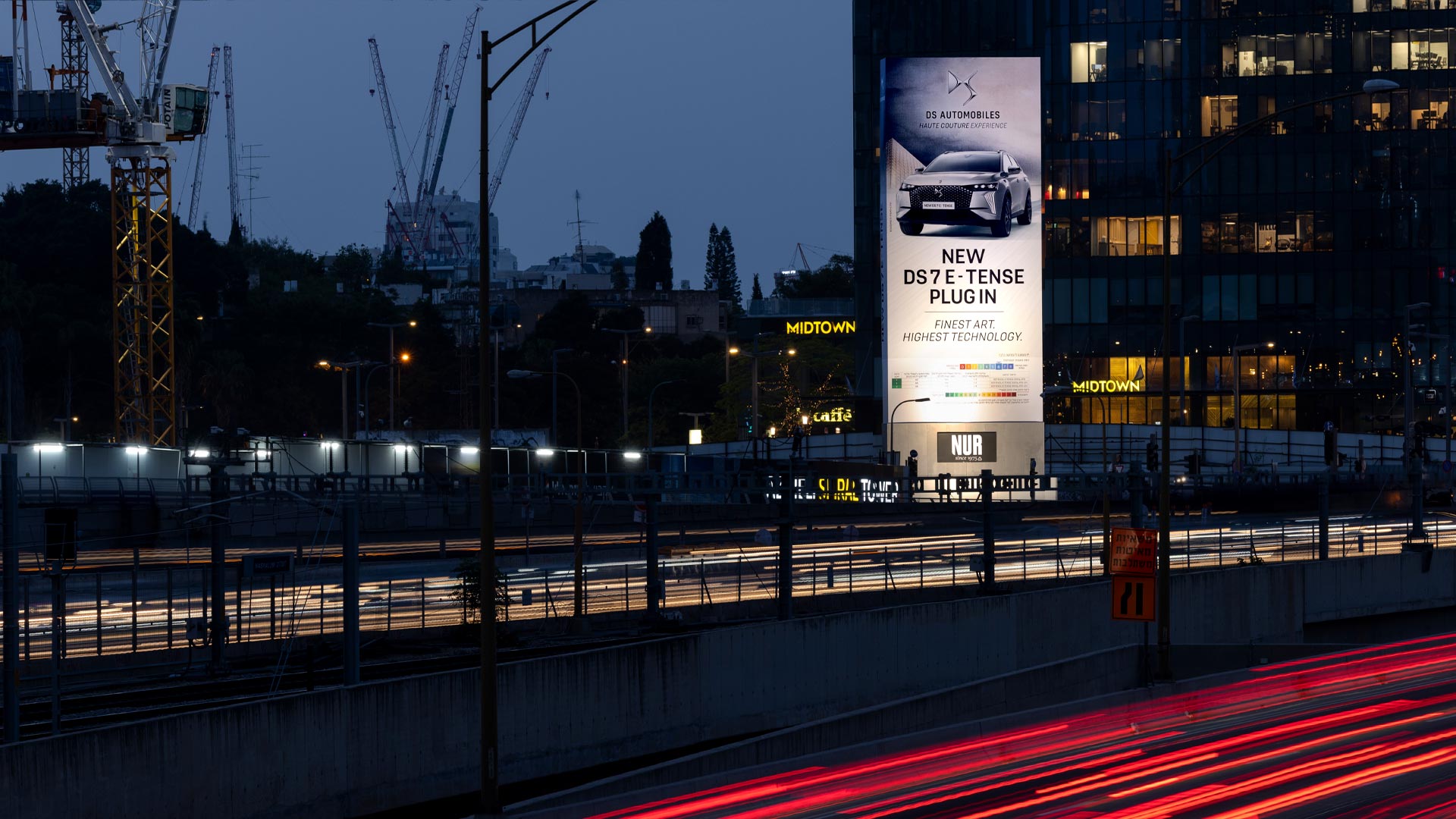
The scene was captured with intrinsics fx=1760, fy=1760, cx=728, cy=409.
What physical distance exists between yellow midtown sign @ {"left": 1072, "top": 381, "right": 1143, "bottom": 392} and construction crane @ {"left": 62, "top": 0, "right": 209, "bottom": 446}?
52.9 m

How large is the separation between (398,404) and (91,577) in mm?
93711

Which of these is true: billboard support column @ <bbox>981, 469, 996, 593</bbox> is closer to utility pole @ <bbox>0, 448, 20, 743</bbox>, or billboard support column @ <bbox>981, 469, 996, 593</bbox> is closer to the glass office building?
utility pole @ <bbox>0, 448, 20, 743</bbox>

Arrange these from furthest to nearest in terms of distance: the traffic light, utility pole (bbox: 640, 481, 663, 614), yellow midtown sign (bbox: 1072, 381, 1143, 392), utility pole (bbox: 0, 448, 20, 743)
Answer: yellow midtown sign (bbox: 1072, 381, 1143, 392) < the traffic light < utility pole (bbox: 640, 481, 663, 614) < utility pole (bbox: 0, 448, 20, 743)

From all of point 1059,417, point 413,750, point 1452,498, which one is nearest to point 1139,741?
point 413,750

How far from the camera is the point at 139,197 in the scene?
96.3m

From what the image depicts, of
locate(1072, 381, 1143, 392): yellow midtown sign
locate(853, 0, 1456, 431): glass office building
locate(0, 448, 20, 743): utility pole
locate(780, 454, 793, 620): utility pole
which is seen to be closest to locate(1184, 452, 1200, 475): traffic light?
locate(780, 454, 793, 620): utility pole

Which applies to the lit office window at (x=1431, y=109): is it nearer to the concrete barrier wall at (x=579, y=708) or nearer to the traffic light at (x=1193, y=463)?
the traffic light at (x=1193, y=463)

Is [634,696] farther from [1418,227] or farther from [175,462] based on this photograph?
[1418,227]

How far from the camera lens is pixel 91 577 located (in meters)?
44.5

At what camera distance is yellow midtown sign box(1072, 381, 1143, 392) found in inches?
4208

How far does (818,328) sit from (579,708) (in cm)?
12347

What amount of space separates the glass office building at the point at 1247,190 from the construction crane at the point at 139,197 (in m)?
41.2

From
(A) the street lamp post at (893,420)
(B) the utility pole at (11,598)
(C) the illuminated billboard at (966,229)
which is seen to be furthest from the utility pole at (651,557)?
(C) the illuminated billboard at (966,229)

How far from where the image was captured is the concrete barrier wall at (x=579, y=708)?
2194 cm
